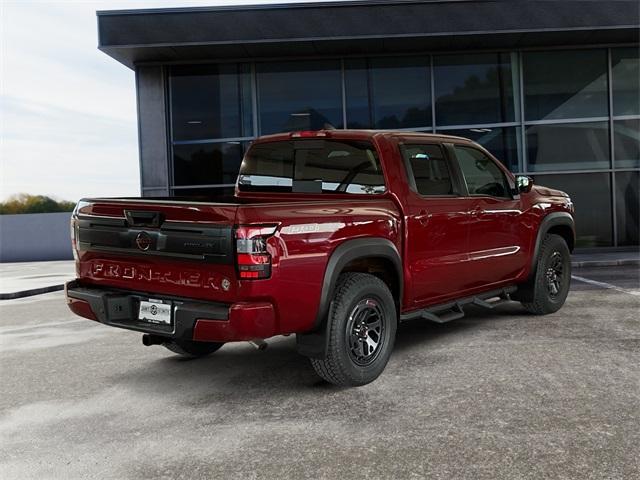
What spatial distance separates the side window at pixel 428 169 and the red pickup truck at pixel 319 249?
2 cm

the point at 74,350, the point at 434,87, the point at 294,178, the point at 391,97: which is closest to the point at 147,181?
the point at 391,97

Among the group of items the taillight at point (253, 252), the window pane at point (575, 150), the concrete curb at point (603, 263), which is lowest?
the concrete curb at point (603, 263)

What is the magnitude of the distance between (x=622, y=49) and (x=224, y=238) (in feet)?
44.3

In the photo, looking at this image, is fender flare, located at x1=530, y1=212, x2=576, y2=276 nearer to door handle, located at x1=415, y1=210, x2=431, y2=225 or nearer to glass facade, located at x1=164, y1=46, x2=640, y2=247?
door handle, located at x1=415, y1=210, x2=431, y2=225

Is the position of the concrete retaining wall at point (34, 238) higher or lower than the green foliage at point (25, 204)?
lower

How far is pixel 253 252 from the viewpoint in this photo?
363cm

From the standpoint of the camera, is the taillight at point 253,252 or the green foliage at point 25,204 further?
the green foliage at point 25,204

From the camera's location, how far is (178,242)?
12.6ft

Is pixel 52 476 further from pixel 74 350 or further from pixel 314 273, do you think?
pixel 74 350

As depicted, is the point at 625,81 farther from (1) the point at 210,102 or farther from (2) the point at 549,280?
(1) the point at 210,102

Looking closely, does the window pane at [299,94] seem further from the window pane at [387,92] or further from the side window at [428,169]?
the side window at [428,169]

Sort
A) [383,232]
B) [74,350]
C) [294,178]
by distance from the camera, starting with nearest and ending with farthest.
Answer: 1. [383,232]
2. [294,178]
3. [74,350]

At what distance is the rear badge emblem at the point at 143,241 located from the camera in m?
3.99

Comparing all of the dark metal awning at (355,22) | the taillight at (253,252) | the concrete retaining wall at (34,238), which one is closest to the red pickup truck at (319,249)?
the taillight at (253,252)
